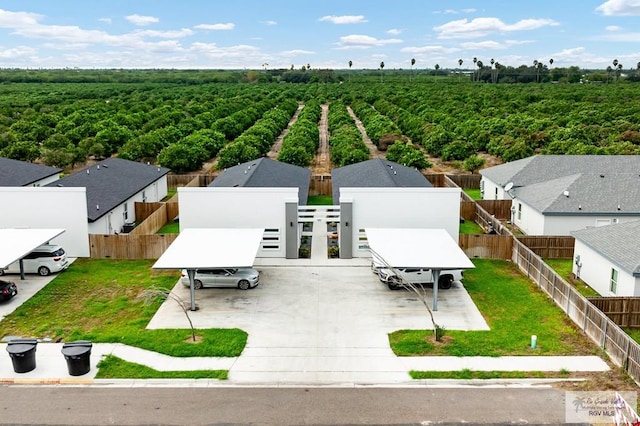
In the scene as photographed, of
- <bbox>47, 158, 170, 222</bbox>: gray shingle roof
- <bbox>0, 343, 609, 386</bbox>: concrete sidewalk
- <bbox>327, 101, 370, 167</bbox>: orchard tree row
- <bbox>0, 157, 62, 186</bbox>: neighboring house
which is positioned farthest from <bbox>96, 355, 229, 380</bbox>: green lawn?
<bbox>327, 101, 370, 167</bbox>: orchard tree row

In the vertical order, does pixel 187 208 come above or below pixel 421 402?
above

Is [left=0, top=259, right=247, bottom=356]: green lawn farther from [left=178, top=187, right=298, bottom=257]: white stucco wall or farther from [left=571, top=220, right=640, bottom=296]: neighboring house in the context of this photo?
[left=571, top=220, right=640, bottom=296]: neighboring house

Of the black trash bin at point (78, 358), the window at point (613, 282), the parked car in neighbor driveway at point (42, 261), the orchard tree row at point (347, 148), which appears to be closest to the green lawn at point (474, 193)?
the orchard tree row at point (347, 148)

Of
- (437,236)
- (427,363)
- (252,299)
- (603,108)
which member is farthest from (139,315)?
(603,108)

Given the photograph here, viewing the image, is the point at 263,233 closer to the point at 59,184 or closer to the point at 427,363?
the point at 427,363

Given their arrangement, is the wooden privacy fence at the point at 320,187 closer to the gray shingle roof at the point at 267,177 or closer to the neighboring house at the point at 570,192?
the gray shingle roof at the point at 267,177
